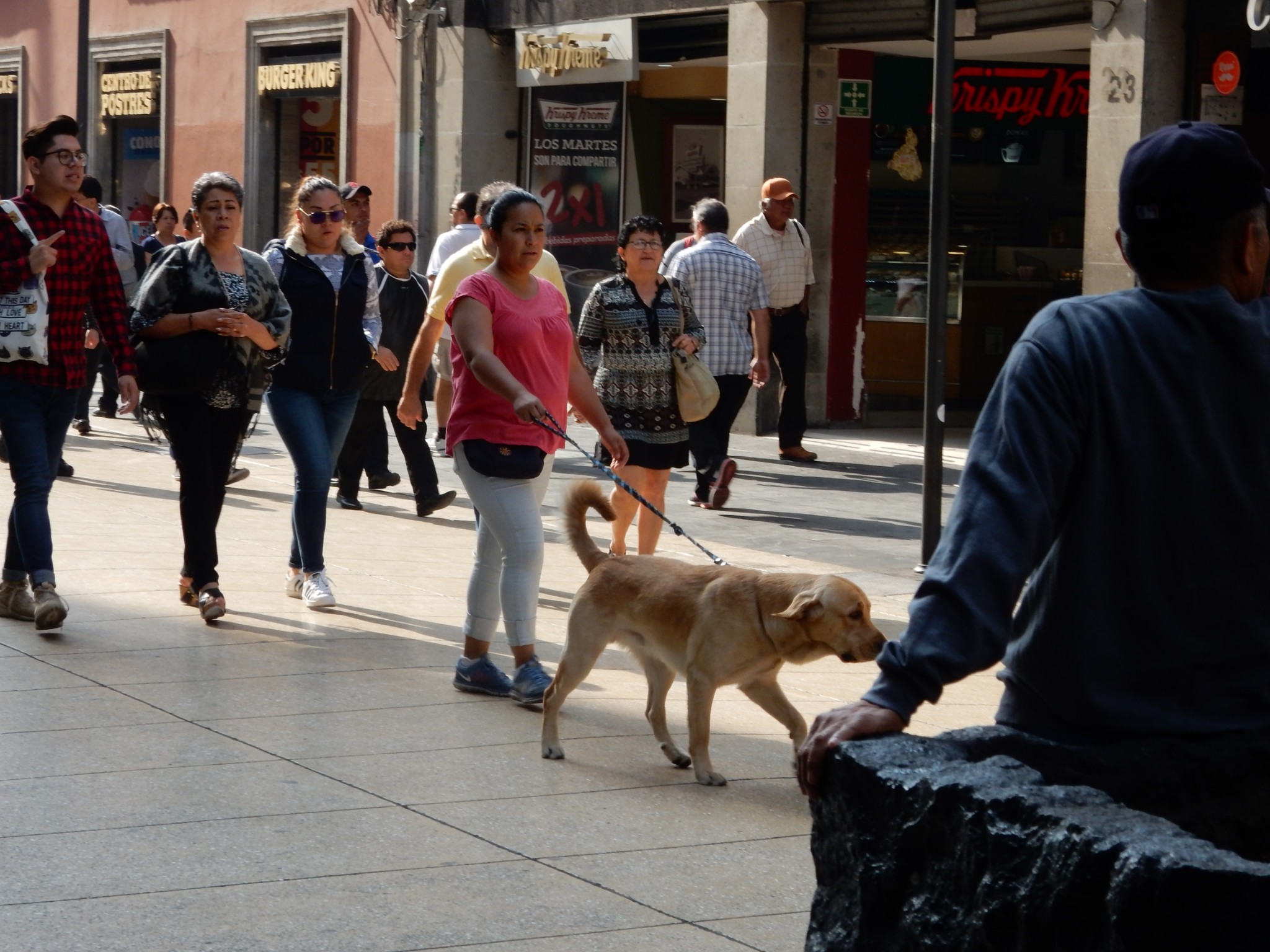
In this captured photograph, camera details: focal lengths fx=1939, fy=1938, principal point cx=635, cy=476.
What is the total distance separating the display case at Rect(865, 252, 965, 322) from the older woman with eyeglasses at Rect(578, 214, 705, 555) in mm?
7974

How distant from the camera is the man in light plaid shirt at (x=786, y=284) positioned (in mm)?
14609

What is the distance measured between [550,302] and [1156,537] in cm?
457

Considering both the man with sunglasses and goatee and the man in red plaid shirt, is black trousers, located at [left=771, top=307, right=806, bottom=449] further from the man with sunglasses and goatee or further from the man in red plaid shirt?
the man in red plaid shirt

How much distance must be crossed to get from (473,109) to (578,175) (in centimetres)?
127

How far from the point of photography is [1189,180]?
264 cm

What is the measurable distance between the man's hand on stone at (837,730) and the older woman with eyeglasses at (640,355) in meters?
6.86

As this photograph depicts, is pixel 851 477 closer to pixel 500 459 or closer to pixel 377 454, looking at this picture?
pixel 377 454

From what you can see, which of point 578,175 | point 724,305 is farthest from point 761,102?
point 724,305

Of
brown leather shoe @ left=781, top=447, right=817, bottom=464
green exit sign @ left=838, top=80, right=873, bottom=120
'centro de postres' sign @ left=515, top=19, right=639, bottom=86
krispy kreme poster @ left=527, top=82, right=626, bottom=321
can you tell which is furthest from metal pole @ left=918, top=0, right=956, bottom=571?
krispy kreme poster @ left=527, top=82, right=626, bottom=321

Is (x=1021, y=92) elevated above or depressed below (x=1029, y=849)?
above

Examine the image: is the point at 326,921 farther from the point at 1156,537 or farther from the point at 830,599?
the point at 1156,537

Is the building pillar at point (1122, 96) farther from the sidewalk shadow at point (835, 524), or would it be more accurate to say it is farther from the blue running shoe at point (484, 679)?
the blue running shoe at point (484, 679)

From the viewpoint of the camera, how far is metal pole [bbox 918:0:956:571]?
929 cm

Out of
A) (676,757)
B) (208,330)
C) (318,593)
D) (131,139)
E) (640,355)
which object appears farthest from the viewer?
(131,139)
